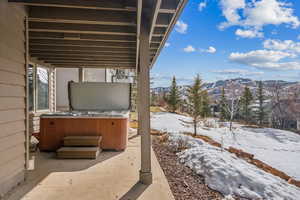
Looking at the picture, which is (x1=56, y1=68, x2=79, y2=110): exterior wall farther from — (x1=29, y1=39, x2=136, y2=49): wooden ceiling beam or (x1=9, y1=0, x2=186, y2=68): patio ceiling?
(x1=29, y1=39, x2=136, y2=49): wooden ceiling beam

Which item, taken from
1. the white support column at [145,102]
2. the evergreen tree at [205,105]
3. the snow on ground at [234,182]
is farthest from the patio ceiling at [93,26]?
the evergreen tree at [205,105]

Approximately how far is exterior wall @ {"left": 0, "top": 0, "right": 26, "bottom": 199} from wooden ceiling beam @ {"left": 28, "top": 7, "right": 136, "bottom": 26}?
0.21m

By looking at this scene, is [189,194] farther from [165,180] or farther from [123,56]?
[123,56]

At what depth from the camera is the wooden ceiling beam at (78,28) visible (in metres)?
3.27

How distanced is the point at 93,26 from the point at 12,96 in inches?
63.5

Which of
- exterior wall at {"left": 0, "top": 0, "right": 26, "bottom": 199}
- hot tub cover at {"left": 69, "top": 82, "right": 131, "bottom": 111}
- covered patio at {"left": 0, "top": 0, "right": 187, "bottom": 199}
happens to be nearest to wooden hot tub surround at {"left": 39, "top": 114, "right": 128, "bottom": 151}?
covered patio at {"left": 0, "top": 0, "right": 187, "bottom": 199}

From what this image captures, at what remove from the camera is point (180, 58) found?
106 feet

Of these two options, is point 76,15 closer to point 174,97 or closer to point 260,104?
point 174,97

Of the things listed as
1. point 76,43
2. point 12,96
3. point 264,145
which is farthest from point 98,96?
point 264,145

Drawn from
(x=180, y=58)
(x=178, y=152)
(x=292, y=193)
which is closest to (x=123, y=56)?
(x=178, y=152)

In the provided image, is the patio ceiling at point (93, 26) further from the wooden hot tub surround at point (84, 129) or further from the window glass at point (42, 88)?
the wooden hot tub surround at point (84, 129)

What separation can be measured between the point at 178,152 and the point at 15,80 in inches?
139

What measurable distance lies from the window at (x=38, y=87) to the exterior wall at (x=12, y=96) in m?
3.19

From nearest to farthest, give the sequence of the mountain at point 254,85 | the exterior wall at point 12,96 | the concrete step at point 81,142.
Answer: the exterior wall at point 12,96 → the concrete step at point 81,142 → the mountain at point 254,85
